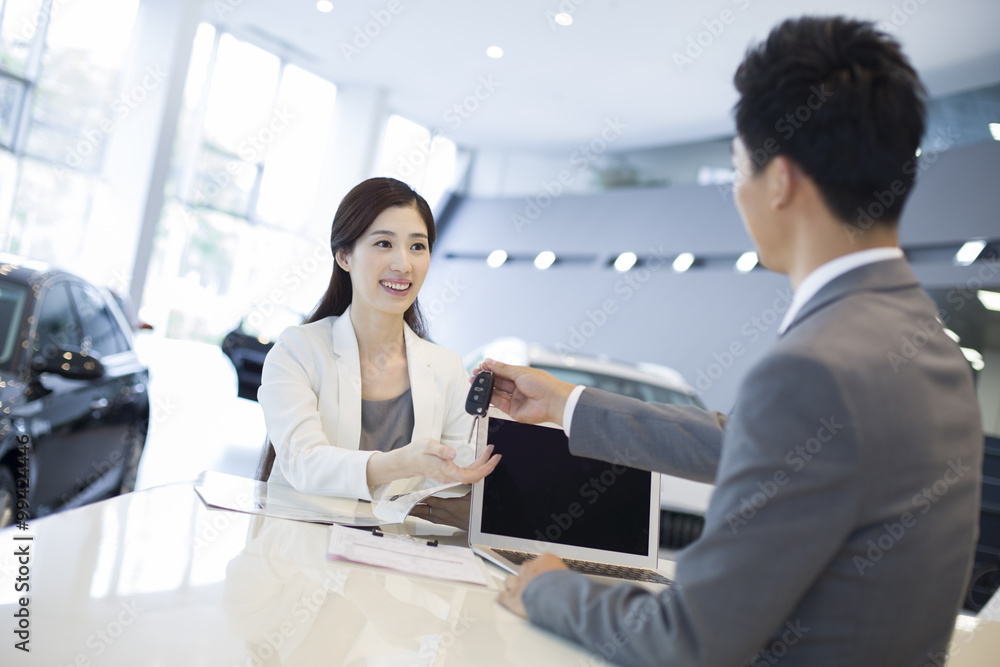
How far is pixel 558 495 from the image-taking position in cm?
168

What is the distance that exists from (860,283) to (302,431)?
1.44 metres

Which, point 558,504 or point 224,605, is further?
point 558,504

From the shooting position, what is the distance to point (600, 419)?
4.22 ft

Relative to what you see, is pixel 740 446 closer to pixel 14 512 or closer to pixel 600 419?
pixel 600 419

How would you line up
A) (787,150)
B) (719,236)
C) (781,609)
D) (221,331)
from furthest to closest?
(221,331)
(719,236)
(787,150)
(781,609)

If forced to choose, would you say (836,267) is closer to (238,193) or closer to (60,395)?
(60,395)

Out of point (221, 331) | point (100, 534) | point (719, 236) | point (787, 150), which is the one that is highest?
point (719, 236)

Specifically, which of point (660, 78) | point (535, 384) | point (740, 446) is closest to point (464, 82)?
point (660, 78)

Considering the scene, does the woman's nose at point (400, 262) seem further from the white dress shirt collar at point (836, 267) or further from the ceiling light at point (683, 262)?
the ceiling light at point (683, 262)

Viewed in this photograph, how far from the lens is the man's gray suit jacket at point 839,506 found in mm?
784

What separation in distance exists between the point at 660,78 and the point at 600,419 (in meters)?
8.51

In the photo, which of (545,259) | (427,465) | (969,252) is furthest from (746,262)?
(427,465)

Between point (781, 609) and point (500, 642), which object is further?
point (500, 642)

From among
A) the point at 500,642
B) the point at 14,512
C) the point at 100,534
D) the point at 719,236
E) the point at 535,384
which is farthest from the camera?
the point at 719,236
